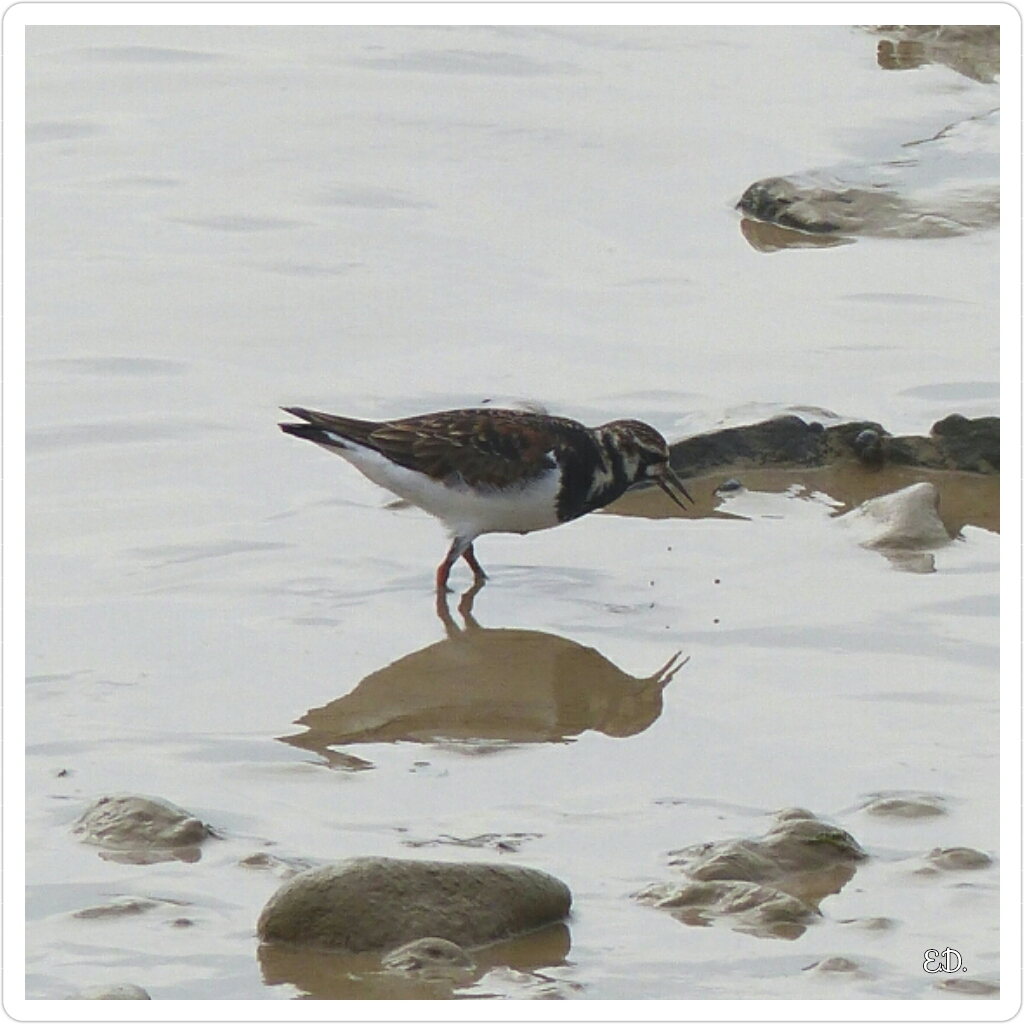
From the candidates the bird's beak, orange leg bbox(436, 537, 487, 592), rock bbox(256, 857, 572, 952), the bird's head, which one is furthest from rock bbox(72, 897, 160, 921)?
the bird's beak

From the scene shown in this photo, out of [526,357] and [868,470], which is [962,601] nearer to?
[868,470]

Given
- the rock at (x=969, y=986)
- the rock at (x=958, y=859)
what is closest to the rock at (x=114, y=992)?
the rock at (x=969, y=986)

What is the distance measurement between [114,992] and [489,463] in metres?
3.53

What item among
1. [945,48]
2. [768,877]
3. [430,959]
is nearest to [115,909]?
[430,959]

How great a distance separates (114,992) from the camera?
443 centimetres

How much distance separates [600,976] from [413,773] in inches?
50.7

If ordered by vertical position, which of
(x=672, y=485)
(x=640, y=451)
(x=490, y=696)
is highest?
(x=640, y=451)

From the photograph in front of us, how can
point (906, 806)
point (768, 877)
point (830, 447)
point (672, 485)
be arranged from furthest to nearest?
point (830, 447) < point (672, 485) < point (906, 806) < point (768, 877)

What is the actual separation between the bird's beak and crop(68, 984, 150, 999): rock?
3836mm

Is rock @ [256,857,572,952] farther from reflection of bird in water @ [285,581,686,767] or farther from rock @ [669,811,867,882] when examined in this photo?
reflection of bird in water @ [285,581,686,767]

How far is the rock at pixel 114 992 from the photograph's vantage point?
4418 millimetres

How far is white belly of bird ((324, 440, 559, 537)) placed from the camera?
7.56m

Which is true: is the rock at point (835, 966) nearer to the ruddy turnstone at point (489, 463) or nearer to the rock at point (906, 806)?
the rock at point (906, 806)

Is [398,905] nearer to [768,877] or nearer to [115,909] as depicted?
[115,909]
